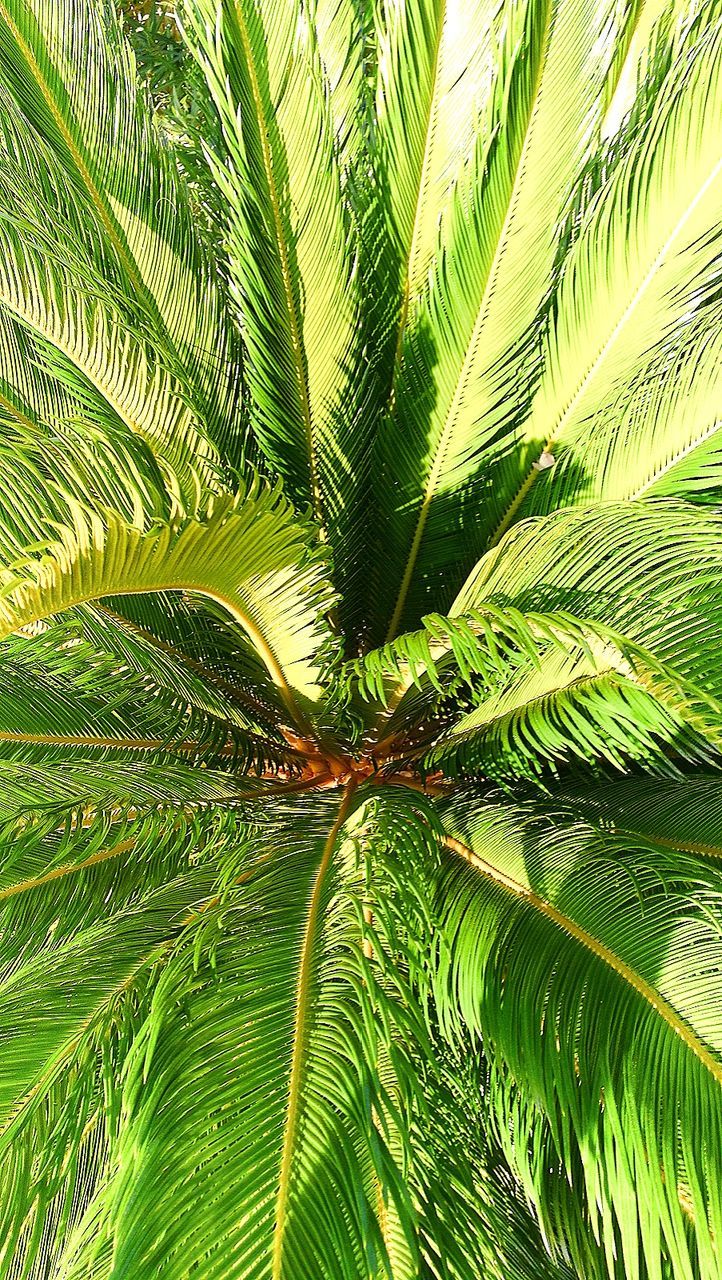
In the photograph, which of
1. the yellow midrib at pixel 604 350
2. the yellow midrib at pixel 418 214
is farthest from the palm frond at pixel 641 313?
the yellow midrib at pixel 418 214

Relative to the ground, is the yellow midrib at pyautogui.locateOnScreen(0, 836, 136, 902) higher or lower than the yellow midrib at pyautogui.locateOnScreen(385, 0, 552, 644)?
lower

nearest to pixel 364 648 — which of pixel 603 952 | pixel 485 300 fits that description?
pixel 485 300

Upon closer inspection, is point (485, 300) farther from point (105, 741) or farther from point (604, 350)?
point (105, 741)

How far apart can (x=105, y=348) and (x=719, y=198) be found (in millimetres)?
904

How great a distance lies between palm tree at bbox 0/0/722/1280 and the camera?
2.75 feet

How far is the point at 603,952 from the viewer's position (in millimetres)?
968

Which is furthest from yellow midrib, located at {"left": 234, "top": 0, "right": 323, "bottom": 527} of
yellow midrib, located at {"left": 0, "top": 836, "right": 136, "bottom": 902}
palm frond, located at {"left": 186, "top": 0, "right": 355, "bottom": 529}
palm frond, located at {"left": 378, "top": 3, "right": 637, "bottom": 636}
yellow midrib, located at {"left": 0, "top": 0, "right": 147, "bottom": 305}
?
yellow midrib, located at {"left": 0, "top": 836, "right": 136, "bottom": 902}

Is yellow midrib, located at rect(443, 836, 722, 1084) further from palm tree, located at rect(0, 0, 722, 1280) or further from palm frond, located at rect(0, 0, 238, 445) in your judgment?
palm frond, located at rect(0, 0, 238, 445)

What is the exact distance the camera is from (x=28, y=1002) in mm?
1038

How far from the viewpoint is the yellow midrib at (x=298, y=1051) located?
75cm

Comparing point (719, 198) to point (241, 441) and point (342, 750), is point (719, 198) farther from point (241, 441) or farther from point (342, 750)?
point (342, 750)

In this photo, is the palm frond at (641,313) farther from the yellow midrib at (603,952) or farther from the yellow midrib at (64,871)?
the yellow midrib at (64,871)

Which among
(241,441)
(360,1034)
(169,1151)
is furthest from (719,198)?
(169,1151)

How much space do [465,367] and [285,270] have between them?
32 centimetres
